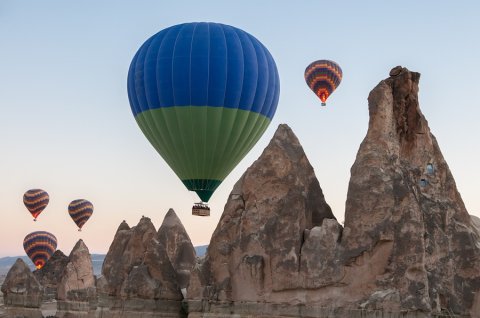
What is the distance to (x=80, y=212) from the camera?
65.9 meters

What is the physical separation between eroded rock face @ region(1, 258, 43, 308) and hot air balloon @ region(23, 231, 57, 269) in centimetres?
2392

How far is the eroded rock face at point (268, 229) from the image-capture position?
23297 mm

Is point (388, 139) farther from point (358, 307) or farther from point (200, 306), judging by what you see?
point (200, 306)

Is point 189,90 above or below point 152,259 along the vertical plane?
above

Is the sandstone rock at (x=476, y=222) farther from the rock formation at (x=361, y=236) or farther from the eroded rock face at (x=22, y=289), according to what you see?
the eroded rock face at (x=22, y=289)

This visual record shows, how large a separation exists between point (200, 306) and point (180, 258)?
7.61 metres

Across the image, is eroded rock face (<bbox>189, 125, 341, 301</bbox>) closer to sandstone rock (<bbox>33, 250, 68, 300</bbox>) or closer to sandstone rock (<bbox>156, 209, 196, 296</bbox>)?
sandstone rock (<bbox>156, 209, 196, 296</bbox>)

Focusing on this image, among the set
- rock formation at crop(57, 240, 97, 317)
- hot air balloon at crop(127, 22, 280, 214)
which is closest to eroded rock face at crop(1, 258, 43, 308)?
rock formation at crop(57, 240, 97, 317)

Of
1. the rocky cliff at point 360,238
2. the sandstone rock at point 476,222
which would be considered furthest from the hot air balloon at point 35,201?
the sandstone rock at point 476,222

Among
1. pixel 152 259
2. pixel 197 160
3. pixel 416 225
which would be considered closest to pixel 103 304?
pixel 152 259

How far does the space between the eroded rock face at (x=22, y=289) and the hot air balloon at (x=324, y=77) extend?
22.6 meters

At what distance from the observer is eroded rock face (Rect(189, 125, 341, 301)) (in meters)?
23.3

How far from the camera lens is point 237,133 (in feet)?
119

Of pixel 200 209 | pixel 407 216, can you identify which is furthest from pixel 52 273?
pixel 407 216
